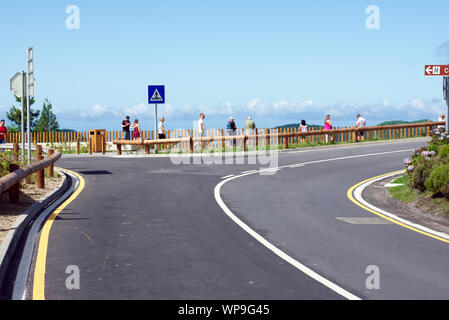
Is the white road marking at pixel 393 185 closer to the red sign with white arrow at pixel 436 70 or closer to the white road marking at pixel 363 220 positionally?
the red sign with white arrow at pixel 436 70

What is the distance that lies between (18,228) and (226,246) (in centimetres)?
355

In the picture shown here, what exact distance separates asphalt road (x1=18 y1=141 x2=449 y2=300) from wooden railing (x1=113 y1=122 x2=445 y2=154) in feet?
47.2

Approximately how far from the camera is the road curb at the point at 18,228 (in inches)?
329

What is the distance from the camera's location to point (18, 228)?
1050cm

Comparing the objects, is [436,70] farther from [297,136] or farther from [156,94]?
[297,136]

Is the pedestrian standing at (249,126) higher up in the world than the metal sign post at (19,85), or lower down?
lower down

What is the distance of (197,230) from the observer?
37.3 feet

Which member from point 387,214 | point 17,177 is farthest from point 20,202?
Result: point 387,214

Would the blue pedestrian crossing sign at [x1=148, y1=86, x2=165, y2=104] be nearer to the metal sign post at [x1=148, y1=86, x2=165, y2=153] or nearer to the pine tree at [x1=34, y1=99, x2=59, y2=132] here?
the metal sign post at [x1=148, y1=86, x2=165, y2=153]

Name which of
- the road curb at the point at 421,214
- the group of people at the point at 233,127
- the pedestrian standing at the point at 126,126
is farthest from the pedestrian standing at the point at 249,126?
the road curb at the point at 421,214

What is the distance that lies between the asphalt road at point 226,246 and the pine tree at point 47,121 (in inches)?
2497

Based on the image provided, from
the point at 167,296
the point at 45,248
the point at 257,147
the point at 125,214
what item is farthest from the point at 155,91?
the point at 167,296

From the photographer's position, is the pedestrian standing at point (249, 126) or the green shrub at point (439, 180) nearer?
the green shrub at point (439, 180)
